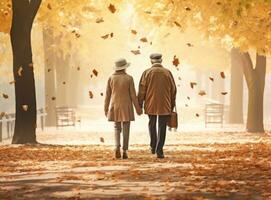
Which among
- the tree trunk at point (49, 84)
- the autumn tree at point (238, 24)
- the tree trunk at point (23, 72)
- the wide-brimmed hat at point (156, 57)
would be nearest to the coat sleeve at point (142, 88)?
the wide-brimmed hat at point (156, 57)

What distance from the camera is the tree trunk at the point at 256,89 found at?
78.0 feet

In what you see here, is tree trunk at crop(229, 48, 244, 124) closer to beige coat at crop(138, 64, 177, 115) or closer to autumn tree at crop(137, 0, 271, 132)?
autumn tree at crop(137, 0, 271, 132)

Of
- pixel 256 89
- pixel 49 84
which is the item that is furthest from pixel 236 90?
pixel 49 84

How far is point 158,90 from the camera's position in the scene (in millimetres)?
12648

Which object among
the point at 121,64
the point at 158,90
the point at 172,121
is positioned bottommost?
the point at 172,121

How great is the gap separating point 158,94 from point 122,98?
0.71m

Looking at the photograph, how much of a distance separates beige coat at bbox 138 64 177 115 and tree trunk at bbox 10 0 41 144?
5903 mm

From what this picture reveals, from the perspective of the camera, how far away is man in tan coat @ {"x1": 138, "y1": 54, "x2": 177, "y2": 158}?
41.3 ft

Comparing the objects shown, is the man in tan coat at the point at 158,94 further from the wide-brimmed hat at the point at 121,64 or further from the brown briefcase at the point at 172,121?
the wide-brimmed hat at the point at 121,64

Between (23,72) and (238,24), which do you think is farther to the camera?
(238,24)

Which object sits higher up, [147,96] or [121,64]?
[121,64]

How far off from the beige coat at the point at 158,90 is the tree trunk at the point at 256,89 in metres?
11.6

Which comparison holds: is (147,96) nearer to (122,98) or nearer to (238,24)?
(122,98)

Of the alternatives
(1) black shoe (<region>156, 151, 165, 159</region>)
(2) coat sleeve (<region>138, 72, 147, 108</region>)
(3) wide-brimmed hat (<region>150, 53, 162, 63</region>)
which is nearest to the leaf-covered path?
(1) black shoe (<region>156, 151, 165, 159</region>)
